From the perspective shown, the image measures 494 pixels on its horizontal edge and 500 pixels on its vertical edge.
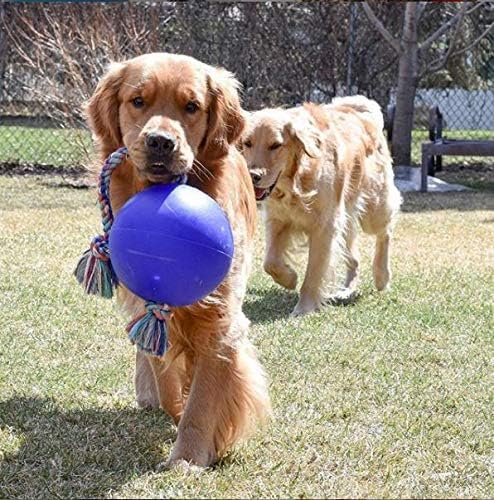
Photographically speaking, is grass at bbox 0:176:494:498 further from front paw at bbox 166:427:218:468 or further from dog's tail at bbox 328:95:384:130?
dog's tail at bbox 328:95:384:130

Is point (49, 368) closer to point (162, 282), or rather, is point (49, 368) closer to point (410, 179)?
point (162, 282)

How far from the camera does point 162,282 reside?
9.64ft

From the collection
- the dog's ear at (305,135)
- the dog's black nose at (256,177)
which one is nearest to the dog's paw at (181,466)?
the dog's black nose at (256,177)

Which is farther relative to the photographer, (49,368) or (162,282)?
(49,368)

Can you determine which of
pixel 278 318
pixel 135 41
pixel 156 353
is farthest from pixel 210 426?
pixel 135 41

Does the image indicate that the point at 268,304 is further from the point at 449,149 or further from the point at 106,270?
the point at 449,149

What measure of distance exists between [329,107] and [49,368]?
3.07m

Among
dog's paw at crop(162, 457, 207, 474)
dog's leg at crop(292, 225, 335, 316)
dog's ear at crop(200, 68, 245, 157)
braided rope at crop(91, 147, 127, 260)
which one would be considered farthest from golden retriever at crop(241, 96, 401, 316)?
dog's paw at crop(162, 457, 207, 474)

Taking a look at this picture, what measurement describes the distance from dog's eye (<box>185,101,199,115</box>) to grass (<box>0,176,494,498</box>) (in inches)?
44.4

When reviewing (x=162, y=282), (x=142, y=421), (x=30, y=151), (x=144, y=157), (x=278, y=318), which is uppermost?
(x=144, y=157)

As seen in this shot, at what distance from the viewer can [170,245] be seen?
2908mm

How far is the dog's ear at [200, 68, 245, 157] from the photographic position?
3287 mm

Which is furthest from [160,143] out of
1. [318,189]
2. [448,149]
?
[448,149]

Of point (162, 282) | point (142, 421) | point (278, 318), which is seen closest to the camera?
point (162, 282)
